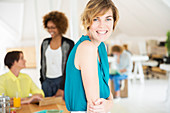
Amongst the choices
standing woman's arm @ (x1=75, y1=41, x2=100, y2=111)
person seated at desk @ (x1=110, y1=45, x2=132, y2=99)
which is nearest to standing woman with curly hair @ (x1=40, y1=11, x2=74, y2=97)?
standing woman's arm @ (x1=75, y1=41, x2=100, y2=111)

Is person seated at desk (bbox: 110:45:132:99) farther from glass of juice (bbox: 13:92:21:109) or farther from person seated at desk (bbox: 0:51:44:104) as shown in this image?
glass of juice (bbox: 13:92:21:109)

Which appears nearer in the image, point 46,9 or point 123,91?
point 46,9

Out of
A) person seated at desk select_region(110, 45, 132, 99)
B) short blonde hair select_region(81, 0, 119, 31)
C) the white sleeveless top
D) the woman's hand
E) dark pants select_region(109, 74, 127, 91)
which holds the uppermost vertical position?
short blonde hair select_region(81, 0, 119, 31)

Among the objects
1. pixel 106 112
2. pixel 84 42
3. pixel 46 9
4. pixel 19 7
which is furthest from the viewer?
pixel 46 9

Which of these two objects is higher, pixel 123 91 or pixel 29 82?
pixel 29 82

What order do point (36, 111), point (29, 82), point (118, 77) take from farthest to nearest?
point (118, 77) < point (29, 82) < point (36, 111)

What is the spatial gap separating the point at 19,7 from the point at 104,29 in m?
1.28

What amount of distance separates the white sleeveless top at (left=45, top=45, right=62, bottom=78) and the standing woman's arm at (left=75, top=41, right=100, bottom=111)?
117 centimetres

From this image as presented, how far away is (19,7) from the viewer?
2.00m

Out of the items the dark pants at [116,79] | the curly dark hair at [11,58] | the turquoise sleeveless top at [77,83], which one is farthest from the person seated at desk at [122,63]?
the turquoise sleeveless top at [77,83]

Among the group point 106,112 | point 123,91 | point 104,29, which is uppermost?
point 104,29

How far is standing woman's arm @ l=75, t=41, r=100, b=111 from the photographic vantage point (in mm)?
929

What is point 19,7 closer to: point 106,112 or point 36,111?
point 36,111

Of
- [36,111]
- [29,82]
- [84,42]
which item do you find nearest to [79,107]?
[84,42]
